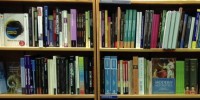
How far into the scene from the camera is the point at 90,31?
5.83 ft

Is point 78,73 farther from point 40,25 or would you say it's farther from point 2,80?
point 2,80

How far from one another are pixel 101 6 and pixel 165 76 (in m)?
0.70

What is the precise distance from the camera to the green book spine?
5.96 feet

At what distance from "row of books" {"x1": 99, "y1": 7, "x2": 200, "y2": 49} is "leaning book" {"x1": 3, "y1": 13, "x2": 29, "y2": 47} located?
543mm

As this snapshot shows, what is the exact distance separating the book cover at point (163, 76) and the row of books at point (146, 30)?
14 centimetres

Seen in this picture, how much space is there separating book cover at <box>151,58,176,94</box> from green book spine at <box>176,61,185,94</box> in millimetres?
30

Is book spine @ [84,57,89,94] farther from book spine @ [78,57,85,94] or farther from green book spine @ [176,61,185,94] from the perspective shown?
green book spine @ [176,61,185,94]

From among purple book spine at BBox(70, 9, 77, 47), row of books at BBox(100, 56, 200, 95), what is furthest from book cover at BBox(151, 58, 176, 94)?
purple book spine at BBox(70, 9, 77, 47)

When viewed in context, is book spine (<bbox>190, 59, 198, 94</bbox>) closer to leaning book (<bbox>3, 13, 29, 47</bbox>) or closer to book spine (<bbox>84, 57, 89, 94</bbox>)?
book spine (<bbox>84, 57, 89, 94</bbox>)

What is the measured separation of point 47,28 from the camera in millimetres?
1781

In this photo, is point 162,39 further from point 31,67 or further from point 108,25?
point 31,67

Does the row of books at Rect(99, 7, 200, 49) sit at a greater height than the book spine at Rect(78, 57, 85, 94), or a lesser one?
greater

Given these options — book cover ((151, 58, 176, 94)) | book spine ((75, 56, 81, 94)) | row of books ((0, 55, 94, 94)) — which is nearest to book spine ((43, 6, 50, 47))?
row of books ((0, 55, 94, 94))

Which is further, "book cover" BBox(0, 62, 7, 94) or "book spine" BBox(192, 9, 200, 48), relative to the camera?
"book cover" BBox(0, 62, 7, 94)
